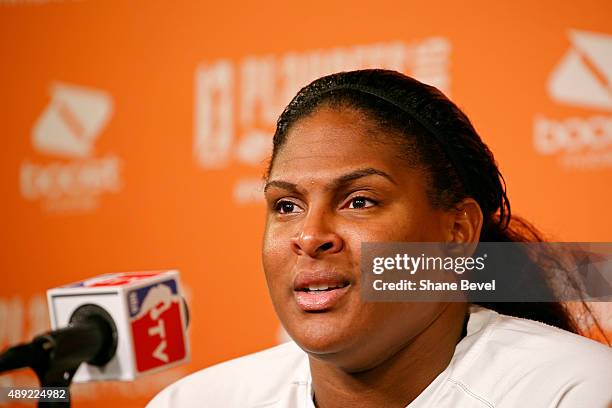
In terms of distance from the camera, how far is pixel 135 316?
4.50ft

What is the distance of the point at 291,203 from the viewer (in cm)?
154

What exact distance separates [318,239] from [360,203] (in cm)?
11

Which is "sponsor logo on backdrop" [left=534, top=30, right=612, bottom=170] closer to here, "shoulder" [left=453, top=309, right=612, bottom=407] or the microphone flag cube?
"shoulder" [left=453, top=309, right=612, bottom=407]

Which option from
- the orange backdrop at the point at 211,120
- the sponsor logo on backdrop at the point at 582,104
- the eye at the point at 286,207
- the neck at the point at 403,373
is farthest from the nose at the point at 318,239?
the sponsor logo on backdrop at the point at 582,104

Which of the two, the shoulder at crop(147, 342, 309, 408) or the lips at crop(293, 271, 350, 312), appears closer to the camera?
the lips at crop(293, 271, 350, 312)

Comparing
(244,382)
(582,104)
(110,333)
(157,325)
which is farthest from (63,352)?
(582,104)

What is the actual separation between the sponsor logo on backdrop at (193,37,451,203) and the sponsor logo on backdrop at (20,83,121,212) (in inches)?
14.6

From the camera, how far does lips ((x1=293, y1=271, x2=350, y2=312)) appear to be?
1390 millimetres

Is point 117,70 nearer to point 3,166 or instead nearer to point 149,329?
point 3,166

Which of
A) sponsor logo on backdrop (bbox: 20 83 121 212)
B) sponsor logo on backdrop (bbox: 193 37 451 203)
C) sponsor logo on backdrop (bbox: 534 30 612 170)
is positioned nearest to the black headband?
sponsor logo on backdrop (bbox: 534 30 612 170)

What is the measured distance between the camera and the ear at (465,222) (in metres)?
1.57

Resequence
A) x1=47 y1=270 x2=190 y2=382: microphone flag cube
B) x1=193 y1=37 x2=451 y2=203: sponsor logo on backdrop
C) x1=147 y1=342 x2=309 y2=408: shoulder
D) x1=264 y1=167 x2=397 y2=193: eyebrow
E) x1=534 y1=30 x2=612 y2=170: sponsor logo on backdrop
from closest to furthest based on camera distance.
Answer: x1=47 y1=270 x2=190 y2=382: microphone flag cube, x1=264 y1=167 x2=397 y2=193: eyebrow, x1=147 y1=342 x2=309 y2=408: shoulder, x1=534 y1=30 x2=612 y2=170: sponsor logo on backdrop, x1=193 y1=37 x2=451 y2=203: sponsor logo on backdrop

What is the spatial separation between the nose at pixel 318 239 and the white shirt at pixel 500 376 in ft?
0.99

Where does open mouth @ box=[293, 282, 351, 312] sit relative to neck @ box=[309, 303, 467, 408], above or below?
above
